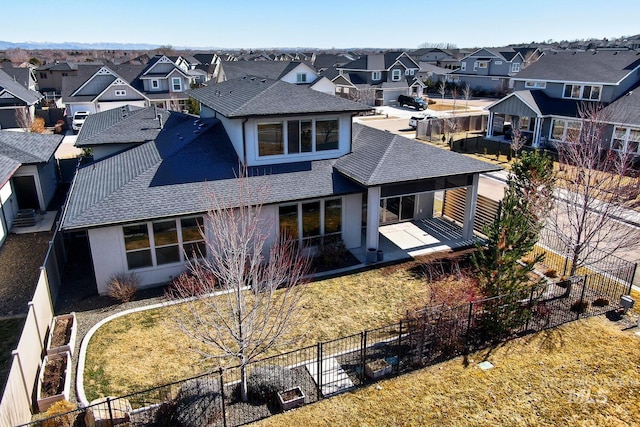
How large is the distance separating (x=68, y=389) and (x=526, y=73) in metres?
46.2

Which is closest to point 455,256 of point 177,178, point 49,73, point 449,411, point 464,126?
point 449,411

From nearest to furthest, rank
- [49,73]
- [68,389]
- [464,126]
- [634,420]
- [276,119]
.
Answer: [634,420]
[68,389]
[276,119]
[464,126]
[49,73]

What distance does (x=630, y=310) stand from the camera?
15562mm

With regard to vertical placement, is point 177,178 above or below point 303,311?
above

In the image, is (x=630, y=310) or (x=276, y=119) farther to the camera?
(x=276, y=119)

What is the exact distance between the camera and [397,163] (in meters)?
19.6

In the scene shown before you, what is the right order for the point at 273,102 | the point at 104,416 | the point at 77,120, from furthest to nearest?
the point at 77,120 < the point at 273,102 < the point at 104,416

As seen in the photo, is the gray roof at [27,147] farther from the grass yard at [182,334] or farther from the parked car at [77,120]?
the parked car at [77,120]

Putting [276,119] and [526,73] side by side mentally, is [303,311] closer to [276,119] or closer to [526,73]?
[276,119]

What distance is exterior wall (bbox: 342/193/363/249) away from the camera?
19.8 meters

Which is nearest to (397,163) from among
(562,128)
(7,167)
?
(7,167)

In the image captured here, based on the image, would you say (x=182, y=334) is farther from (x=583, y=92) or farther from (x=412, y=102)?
(x=412, y=102)

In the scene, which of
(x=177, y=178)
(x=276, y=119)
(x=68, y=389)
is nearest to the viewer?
(x=68, y=389)

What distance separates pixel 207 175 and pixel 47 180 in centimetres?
1401
